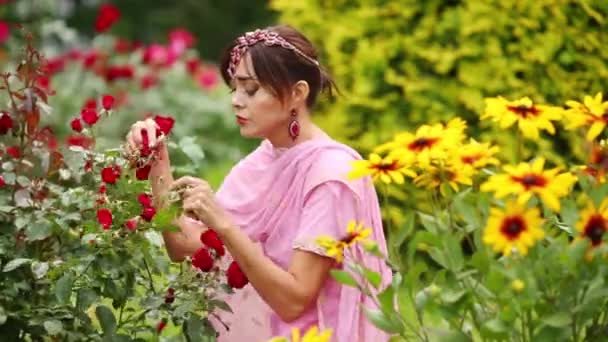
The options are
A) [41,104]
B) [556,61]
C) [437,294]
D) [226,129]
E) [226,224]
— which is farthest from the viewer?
[226,129]

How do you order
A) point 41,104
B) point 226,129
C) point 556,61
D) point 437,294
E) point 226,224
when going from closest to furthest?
point 437,294
point 226,224
point 41,104
point 556,61
point 226,129

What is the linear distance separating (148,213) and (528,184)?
934 mm

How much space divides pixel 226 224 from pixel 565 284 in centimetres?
81

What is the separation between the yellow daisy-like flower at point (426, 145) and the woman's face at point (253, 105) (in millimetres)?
623

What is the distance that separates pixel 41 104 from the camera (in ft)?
10.1

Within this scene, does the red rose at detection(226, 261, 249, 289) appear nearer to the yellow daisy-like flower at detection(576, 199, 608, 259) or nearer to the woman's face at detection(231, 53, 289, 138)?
the woman's face at detection(231, 53, 289, 138)

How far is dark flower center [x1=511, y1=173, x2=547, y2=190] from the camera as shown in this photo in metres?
2.27

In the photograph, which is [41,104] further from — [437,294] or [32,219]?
[437,294]

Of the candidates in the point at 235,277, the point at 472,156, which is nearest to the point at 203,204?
the point at 235,277

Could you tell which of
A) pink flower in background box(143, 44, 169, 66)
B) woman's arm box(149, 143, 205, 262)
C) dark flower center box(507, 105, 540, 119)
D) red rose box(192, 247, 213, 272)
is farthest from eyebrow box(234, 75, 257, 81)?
pink flower in background box(143, 44, 169, 66)

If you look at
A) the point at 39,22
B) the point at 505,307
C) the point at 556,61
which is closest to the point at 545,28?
the point at 556,61

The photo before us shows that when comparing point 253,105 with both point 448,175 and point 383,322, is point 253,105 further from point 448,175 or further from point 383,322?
point 383,322

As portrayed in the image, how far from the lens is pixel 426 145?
2455mm

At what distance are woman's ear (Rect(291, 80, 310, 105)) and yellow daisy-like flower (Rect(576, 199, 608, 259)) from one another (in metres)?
0.94
